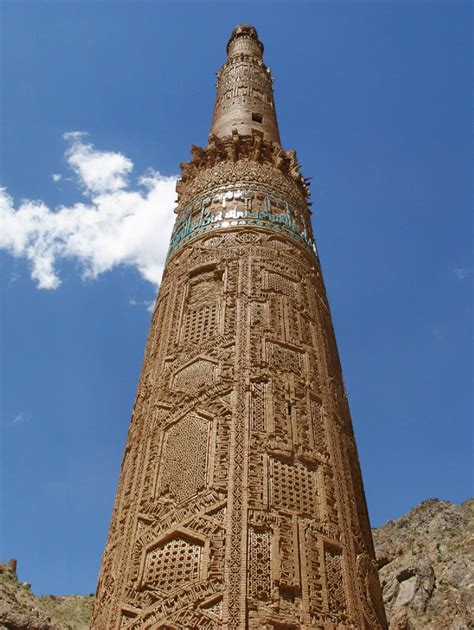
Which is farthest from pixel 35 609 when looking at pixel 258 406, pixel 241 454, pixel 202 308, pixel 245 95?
pixel 241 454

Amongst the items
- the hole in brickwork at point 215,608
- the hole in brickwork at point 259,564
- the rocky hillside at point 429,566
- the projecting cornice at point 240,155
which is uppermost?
the rocky hillside at point 429,566

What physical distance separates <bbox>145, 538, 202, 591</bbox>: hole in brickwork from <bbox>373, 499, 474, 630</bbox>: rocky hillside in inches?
618

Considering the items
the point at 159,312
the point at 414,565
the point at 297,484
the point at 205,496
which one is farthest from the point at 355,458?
the point at 414,565

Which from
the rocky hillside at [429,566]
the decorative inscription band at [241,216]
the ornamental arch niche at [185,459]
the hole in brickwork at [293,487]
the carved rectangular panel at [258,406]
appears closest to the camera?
the hole in brickwork at [293,487]

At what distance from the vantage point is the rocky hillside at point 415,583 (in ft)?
55.8

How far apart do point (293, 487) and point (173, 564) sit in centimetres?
116

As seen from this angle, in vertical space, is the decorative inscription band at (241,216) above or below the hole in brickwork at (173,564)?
above

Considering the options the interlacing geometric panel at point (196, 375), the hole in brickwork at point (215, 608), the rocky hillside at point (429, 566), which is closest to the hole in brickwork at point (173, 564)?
the hole in brickwork at point (215, 608)

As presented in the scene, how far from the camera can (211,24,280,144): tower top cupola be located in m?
11.0

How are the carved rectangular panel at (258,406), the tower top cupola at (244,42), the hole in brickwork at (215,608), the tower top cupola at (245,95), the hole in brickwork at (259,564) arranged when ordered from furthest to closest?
the tower top cupola at (244,42) < the tower top cupola at (245,95) < the carved rectangular panel at (258,406) < the hole in brickwork at (259,564) < the hole in brickwork at (215,608)

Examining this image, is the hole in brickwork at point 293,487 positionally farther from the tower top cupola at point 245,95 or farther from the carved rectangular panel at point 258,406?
the tower top cupola at point 245,95

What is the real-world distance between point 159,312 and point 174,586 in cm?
389

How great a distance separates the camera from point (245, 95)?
11852mm

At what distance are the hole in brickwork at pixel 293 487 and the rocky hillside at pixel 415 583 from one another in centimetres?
1250
